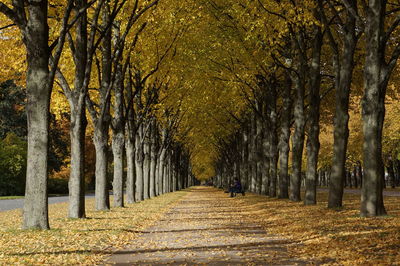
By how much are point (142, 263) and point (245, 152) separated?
4160 cm

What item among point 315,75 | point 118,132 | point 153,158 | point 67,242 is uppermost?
point 315,75

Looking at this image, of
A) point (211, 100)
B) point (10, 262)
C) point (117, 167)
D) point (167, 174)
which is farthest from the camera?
point (167, 174)

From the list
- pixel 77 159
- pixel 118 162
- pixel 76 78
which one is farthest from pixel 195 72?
pixel 77 159

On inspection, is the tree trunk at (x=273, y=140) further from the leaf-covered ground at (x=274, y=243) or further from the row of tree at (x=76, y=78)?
the leaf-covered ground at (x=274, y=243)

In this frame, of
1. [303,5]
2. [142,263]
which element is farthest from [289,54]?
[142,263]

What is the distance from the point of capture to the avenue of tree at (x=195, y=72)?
46.8ft

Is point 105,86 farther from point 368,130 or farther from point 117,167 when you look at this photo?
point 368,130

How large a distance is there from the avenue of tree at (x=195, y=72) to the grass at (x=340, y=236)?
152 centimetres

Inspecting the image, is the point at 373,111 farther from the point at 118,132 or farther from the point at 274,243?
the point at 118,132

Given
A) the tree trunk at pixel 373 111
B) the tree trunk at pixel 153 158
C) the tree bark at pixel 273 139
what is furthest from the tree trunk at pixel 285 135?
the tree trunk at pixel 373 111

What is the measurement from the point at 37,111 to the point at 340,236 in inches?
314

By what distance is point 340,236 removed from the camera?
38.7ft

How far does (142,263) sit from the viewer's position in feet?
30.5

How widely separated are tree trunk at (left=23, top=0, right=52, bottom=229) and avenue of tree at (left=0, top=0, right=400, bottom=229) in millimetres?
26
